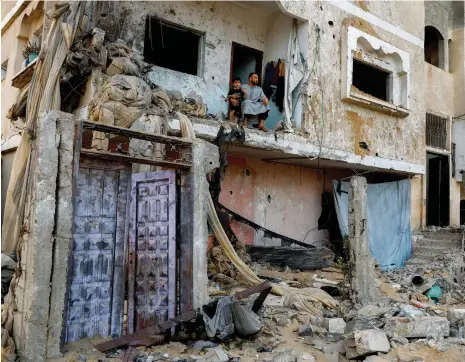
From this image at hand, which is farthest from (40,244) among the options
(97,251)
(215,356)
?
(215,356)

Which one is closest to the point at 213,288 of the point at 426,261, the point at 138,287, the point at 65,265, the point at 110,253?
the point at 138,287

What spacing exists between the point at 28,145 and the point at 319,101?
650 centimetres

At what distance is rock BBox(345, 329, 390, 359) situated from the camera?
470 centimetres

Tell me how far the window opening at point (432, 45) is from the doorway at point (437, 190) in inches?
138

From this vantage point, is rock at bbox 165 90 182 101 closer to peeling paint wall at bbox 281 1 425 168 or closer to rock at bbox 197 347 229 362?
peeling paint wall at bbox 281 1 425 168

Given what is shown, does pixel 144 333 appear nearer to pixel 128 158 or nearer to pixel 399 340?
pixel 128 158

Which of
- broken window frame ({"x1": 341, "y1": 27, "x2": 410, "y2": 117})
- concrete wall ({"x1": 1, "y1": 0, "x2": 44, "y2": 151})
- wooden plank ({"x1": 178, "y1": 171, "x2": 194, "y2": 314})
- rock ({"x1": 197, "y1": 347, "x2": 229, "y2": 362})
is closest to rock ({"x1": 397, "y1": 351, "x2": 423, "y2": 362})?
rock ({"x1": 197, "y1": 347, "x2": 229, "y2": 362})

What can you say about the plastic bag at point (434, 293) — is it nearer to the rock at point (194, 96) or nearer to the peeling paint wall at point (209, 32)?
the peeling paint wall at point (209, 32)

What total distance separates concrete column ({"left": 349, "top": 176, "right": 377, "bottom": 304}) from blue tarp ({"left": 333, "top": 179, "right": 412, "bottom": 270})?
14.4ft

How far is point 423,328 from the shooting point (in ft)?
17.5

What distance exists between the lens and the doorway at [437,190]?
14281 mm

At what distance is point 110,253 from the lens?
17.4ft

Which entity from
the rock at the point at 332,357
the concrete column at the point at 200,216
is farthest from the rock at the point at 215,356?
the rock at the point at 332,357

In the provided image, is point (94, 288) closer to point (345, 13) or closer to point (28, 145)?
point (28, 145)
